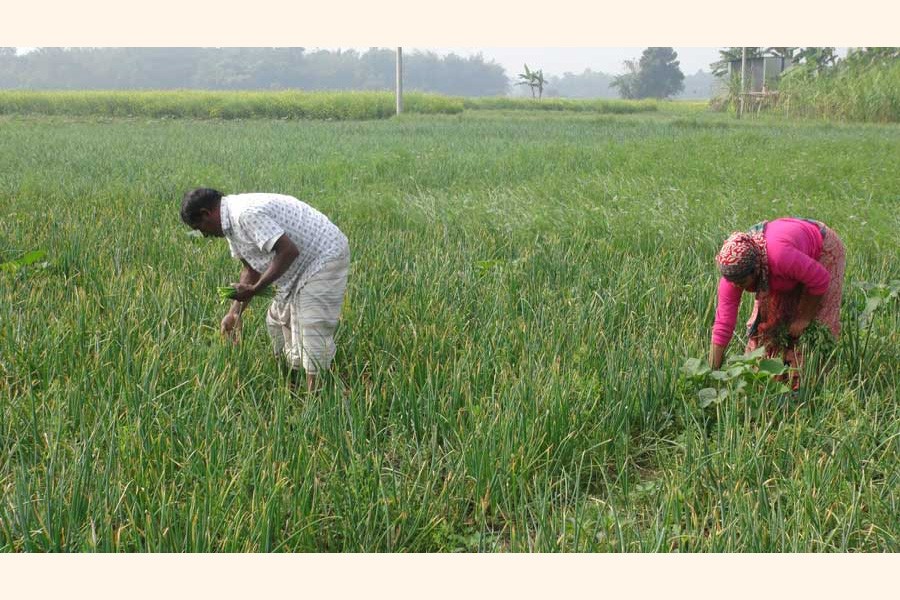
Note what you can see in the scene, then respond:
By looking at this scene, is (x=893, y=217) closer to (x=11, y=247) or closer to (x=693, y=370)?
(x=693, y=370)

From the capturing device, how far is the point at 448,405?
3.36 meters

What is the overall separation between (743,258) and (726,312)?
0.30 metres

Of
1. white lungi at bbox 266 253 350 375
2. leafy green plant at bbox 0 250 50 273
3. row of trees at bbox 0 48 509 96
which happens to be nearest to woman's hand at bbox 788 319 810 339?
white lungi at bbox 266 253 350 375

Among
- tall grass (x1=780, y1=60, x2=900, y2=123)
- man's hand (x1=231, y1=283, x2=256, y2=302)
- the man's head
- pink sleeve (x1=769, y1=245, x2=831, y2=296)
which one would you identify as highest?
tall grass (x1=780, y1=60, x2=900, y2=123)

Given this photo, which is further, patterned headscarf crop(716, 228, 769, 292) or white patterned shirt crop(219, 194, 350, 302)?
white patterned shirt crop(219, 194, 350, 302)

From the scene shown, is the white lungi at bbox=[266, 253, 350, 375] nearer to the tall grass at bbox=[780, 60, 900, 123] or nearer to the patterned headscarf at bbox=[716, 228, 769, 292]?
the patterned headscarf at bbox=[716, 228, 769, 292]

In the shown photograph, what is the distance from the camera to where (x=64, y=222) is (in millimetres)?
6879

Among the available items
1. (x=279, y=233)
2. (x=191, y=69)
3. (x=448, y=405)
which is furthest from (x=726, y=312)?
(x=191, y=69)

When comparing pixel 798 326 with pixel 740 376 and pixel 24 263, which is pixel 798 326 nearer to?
pixel 740 376

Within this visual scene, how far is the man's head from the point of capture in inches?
144

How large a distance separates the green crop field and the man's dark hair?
1.98ft

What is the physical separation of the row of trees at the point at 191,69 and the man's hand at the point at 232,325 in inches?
3004

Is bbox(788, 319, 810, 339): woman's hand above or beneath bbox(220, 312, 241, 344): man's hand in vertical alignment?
above

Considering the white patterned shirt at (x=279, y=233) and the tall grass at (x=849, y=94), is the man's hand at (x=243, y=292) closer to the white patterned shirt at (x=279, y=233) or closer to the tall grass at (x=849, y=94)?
the white patterned shirt at (x=279, y=233)
